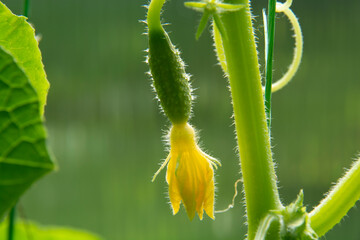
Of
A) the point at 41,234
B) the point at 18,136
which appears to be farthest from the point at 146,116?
the point at 18,136

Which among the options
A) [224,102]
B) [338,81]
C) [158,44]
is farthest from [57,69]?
[158,44]

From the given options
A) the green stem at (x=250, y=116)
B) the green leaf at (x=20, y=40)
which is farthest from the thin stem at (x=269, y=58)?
the green leaf at (x=20, y=40)

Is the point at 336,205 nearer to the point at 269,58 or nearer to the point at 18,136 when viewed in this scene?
the point at 269,58

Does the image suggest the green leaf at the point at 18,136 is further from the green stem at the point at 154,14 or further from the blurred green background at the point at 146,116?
the blurred green background at the point at 146,116

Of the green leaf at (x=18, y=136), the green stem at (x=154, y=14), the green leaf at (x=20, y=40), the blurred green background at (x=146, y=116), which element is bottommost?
the blurred green background at (x=146, y=116)

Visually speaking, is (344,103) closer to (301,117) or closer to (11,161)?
(301,117)
